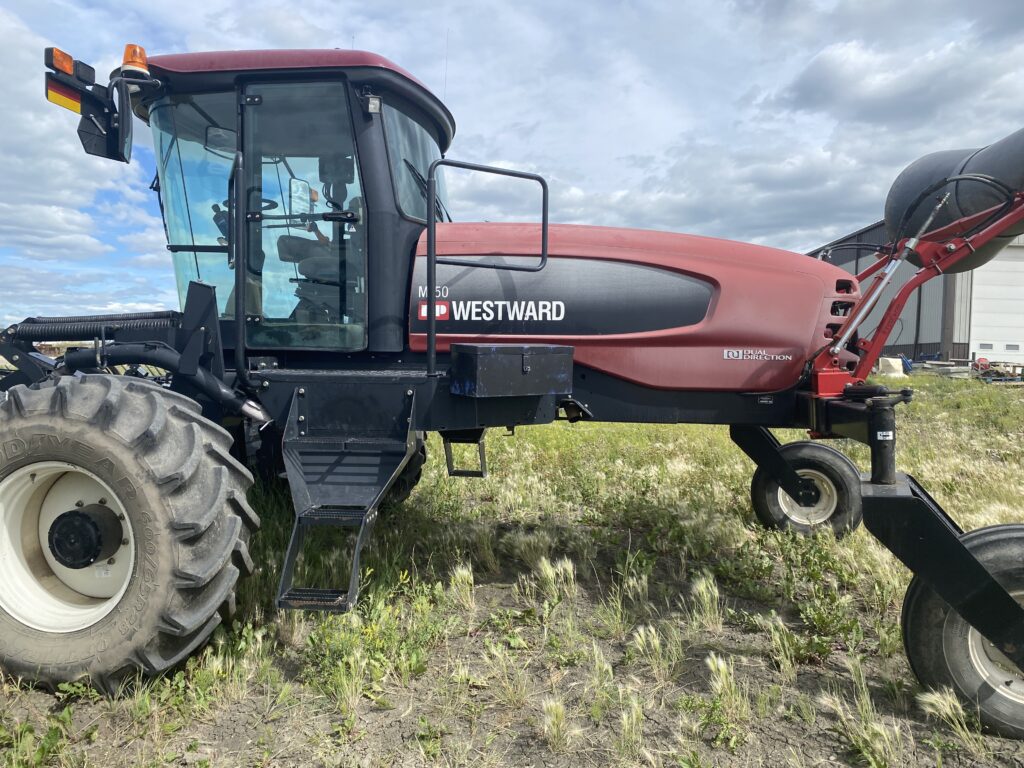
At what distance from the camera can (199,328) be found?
10.5 feet

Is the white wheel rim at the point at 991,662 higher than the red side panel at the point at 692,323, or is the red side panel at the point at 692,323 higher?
the red side panel at the point at 692,323

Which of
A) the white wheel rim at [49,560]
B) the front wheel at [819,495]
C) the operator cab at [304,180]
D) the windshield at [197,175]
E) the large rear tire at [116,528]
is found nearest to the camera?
the large rear tire at [116,528]

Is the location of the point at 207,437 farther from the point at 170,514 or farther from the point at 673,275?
the point at 673,275

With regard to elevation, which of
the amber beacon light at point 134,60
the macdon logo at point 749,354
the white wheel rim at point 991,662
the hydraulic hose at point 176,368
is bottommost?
the white wheel rim at point 991,662

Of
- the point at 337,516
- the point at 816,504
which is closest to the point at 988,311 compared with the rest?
the point at 816,504

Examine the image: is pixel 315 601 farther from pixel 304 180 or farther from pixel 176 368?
pixel 304 180

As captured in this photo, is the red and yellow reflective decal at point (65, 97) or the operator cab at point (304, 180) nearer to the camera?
the red and yellow reflective decal at point (65, 97)

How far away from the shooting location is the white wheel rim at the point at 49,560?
2713 millimetres

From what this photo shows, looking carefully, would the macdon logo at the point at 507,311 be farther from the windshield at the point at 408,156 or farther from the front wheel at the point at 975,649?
the front wheel at the point at 975,649

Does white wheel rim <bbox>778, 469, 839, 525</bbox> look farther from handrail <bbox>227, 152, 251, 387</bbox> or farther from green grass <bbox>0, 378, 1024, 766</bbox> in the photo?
handrail <bbox>227, 152, 251, 387</bbox>

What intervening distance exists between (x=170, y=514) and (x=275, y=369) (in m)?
0.95

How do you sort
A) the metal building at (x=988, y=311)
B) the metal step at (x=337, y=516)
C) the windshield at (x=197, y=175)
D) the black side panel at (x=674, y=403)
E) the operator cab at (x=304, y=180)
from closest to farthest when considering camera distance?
the metal step at (x=337, y=516) < the operator cab at (x=304, y=180) < the windshield at (x=197, y=175) < the black side panel at (x=674, y=403) < the metal building at (x=988, y=311)

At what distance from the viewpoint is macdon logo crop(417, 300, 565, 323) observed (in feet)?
11.2

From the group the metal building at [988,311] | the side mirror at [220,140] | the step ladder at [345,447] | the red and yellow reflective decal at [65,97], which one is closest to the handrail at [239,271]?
the side mirror at [220,140]
